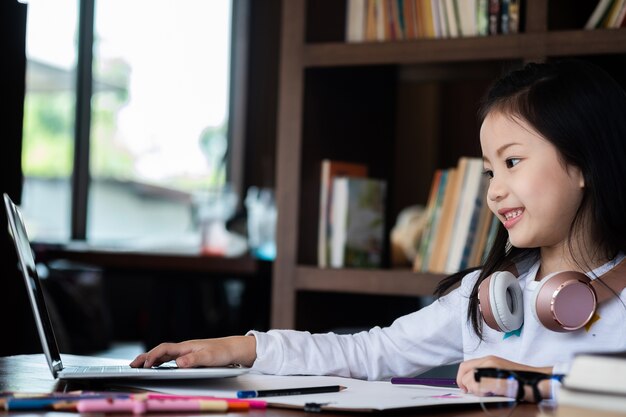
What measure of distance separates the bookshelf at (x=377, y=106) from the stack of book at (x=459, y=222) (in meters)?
0.07

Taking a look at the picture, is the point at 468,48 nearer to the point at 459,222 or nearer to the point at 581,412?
the point at 459,222

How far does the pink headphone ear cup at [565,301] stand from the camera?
1183 mm

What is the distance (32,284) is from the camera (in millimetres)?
1126

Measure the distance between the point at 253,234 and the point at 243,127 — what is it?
6.50ft

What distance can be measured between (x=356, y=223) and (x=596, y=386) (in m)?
1.64

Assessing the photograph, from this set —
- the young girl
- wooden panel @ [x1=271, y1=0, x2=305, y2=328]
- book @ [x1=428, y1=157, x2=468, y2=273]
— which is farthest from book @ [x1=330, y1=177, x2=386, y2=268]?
the young girl

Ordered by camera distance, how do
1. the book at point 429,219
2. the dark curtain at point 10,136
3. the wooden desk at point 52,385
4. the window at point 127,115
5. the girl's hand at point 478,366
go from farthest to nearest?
the window at point 127,115 < the book at point 429,219 < the dark curtain at point 10,136 < the girl's hand at point 478,366 < the wooden desk at point 52,385

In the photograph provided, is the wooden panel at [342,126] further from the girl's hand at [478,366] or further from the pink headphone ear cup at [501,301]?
the girl's hand at [478,366]

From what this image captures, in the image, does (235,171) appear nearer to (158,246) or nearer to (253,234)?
(158,246)

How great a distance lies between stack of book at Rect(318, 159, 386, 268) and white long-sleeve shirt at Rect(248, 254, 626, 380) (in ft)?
2.69

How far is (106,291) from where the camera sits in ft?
17.0

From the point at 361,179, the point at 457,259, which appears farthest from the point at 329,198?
the point at 457,259

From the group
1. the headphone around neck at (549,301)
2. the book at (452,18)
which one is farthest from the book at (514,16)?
the headphone around neck at (549,301)

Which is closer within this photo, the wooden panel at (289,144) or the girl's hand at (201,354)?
the girl's hand at (201,354)
